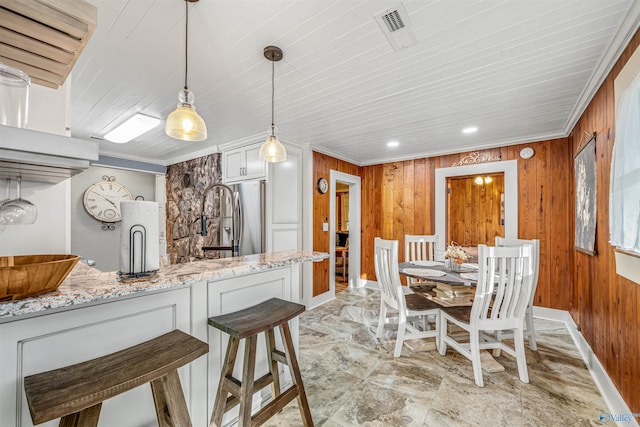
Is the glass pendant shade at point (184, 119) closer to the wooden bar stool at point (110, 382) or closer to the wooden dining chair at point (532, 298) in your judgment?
the wooden bar stool at point (110, 382)

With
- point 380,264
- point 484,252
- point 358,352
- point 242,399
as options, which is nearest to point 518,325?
point 484,252

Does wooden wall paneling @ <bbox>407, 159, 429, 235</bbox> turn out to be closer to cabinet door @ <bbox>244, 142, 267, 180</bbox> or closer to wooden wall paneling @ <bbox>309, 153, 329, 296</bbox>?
wooden wall paneling @ <bbox>309, 153, 329, 296</bbox>

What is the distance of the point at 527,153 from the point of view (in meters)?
3.52

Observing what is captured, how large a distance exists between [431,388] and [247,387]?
148 cm

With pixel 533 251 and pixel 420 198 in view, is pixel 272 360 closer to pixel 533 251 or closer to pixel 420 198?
pixel 533 251

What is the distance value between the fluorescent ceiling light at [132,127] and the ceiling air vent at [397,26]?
2.52 meters

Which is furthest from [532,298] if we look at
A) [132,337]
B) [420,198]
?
[132,337]

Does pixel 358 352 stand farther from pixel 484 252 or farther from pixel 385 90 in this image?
pixel 385 90

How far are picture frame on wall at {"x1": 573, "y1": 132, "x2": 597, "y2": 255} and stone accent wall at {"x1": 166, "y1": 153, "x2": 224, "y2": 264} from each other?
13.3ft

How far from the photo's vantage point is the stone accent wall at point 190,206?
404 cm

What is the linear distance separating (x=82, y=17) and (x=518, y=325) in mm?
3021

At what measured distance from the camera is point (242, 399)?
125cm

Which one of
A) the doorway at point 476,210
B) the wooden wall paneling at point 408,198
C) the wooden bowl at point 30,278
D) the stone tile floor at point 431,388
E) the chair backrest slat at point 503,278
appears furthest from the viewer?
the doorway at point 476,210

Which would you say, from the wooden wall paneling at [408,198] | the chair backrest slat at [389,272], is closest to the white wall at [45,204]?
the chair backrest slat at [389,272]
